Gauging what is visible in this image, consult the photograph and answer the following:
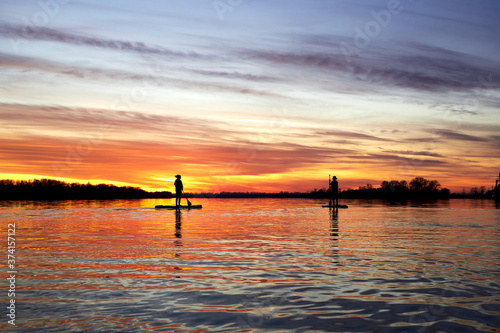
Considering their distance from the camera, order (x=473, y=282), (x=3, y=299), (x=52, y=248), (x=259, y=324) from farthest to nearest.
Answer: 1. (x=52, y=248)
2. (x=473, y=282)
3. (x=3, y=299)
4. (x=259, y=324)

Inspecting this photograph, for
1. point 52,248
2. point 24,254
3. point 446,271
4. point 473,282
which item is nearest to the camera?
point 473,282

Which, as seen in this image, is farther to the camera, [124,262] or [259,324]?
[124,262]

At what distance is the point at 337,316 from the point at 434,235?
17012 mm

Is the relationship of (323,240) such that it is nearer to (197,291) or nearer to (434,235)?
(434,235)

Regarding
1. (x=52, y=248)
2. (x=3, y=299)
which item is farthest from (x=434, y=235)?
(x=3, y=299)

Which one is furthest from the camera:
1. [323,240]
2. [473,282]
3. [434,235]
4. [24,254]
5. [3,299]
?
[434,235]

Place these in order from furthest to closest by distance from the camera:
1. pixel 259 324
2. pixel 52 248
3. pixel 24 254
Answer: pixel 52 248
pixel 24 254
pixel 259 324

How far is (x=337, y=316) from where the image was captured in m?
7.66

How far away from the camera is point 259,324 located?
720cm

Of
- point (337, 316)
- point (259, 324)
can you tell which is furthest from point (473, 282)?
point (259, 324)

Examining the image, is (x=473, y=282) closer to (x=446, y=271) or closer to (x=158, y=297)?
(x=446, y=271)

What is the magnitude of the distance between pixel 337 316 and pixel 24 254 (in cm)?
1236

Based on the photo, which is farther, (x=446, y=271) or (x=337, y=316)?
(x=446, y=271)

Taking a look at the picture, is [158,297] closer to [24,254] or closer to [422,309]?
[422,309]
